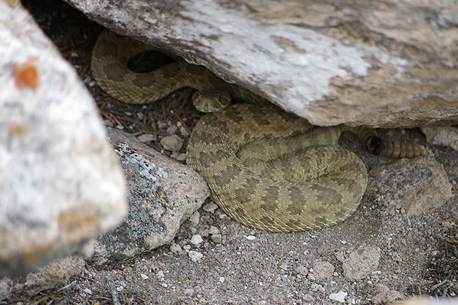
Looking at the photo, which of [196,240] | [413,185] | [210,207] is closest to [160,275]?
[196,240]

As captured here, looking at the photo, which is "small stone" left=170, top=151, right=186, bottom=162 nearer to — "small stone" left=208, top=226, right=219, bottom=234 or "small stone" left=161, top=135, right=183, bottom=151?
"small stone" left=161, top=135, right=183, bottom=151

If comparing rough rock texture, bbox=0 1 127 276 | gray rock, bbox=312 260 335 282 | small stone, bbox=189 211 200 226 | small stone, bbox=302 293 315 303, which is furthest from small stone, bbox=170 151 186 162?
rough rock texture, bbox=0 1 127 276

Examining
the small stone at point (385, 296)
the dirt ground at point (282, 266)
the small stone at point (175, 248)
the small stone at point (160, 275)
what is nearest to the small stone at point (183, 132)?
the dirt ground at point (282, 266)

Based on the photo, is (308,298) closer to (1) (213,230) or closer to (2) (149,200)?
(1) (213,230)

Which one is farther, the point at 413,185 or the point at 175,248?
the point at 413,185

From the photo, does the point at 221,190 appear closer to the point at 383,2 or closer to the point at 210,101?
the point at 210,101

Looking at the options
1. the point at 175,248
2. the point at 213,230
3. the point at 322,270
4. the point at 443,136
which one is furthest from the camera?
the point at 443,136

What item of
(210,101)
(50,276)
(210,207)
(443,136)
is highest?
(443,136)

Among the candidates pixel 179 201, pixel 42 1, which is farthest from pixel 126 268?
pixel 42 1
